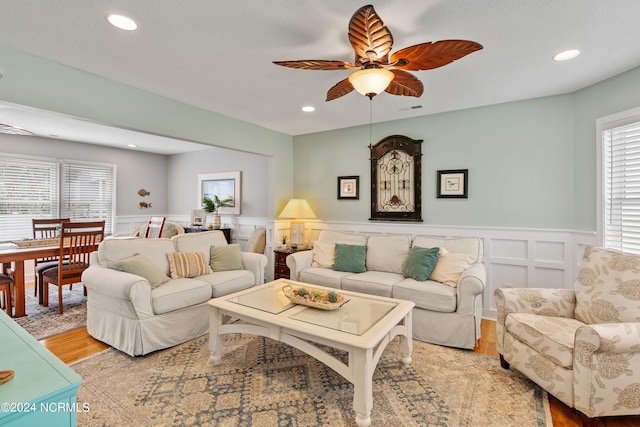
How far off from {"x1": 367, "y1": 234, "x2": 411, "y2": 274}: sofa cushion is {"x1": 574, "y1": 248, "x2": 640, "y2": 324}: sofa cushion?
163 cm

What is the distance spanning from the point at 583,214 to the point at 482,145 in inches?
48.7

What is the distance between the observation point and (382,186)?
14.3 feet

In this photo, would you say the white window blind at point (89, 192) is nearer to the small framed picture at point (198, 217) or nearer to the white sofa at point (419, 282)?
the small framed picture at point (198, 217)

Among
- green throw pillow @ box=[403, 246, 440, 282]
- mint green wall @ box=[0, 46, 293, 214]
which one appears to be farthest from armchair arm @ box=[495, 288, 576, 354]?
mint green wall @ box=[0, 46, 293, 214]

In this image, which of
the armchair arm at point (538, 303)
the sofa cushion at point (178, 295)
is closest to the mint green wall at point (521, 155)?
the armchair arm at point (538, 303)

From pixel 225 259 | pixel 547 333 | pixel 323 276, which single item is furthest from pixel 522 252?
pixel 225 259

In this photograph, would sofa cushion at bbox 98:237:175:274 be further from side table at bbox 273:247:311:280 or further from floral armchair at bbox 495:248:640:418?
floral armchair at bbox 495:248:640:418

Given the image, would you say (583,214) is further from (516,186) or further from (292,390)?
(292,390)

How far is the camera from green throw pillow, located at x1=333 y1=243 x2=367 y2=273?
3.70 meters

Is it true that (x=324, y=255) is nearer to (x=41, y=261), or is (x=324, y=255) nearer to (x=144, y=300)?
(x=144, y=300)

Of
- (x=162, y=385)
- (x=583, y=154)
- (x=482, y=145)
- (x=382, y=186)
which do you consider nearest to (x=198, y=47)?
(x=162, y=385)

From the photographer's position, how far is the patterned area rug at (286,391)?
188cm

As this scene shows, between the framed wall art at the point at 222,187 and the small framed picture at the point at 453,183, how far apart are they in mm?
3600

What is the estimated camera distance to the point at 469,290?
9.11 feet
